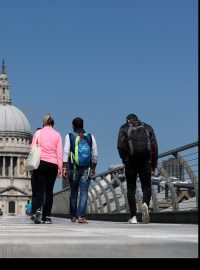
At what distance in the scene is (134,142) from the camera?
435 inches

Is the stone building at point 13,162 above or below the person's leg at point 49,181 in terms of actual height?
above

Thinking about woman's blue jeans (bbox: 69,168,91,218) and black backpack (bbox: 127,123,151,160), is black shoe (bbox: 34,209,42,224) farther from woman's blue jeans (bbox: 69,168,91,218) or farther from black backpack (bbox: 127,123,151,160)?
black backpack (bbox: 127,123,151,160)

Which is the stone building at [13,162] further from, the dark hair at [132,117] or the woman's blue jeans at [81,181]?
the dark hair at [132,117]

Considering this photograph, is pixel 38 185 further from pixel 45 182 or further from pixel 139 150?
pixel 139 150

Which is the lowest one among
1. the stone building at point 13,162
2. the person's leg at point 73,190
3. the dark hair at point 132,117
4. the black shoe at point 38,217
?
the black shoe at point 38,217

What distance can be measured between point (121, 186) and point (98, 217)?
12.5 ft

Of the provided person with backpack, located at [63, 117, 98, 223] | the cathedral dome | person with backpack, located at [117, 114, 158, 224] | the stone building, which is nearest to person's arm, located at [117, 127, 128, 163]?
person with backpack, located at [117, 114, 158, 224]

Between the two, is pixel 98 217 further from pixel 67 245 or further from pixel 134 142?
pixel 67 245

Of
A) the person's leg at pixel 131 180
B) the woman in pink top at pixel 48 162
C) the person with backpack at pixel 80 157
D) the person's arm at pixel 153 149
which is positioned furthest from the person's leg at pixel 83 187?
the person's arm at pixel 153 149

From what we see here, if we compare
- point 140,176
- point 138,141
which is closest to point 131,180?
point 140,176

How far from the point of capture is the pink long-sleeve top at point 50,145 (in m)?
11.9

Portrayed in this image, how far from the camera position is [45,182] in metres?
12.2

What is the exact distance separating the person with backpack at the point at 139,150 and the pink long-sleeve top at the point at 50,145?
1190mm

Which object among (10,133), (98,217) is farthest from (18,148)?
(98,217)
